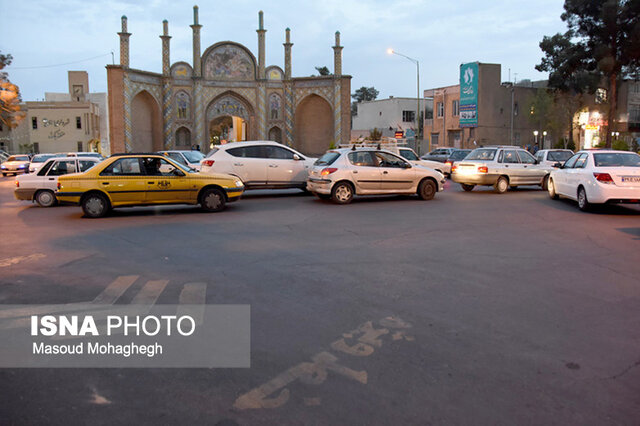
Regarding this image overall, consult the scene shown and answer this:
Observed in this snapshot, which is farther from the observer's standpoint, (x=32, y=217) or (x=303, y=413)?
(x=32, y=217)

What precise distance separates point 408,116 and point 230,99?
28.5 meters

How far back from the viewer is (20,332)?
4.77 m

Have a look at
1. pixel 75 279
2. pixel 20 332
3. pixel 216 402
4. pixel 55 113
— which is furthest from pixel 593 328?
pixel 55 113

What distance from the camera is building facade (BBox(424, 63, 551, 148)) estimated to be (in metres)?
52.5

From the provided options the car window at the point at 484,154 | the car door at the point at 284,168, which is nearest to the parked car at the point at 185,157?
the car door at the point at 284,168

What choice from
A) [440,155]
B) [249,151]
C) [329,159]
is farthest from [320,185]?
[440,155]

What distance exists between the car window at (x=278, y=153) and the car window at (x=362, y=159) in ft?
9.68

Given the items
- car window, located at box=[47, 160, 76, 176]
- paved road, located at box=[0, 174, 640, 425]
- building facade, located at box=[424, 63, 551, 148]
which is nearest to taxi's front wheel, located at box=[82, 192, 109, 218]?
paved road, located at box=[0, 174, 640, 425]

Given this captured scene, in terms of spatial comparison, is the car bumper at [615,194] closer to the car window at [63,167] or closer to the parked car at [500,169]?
the parked car at [500,169]

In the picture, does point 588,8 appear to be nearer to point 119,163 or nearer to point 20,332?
point 119,163

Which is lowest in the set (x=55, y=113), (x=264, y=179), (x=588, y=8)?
(x=264, y=179)

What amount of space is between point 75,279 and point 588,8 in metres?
48.8

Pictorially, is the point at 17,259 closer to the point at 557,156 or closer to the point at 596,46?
the point at 557,156

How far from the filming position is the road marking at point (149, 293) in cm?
564
